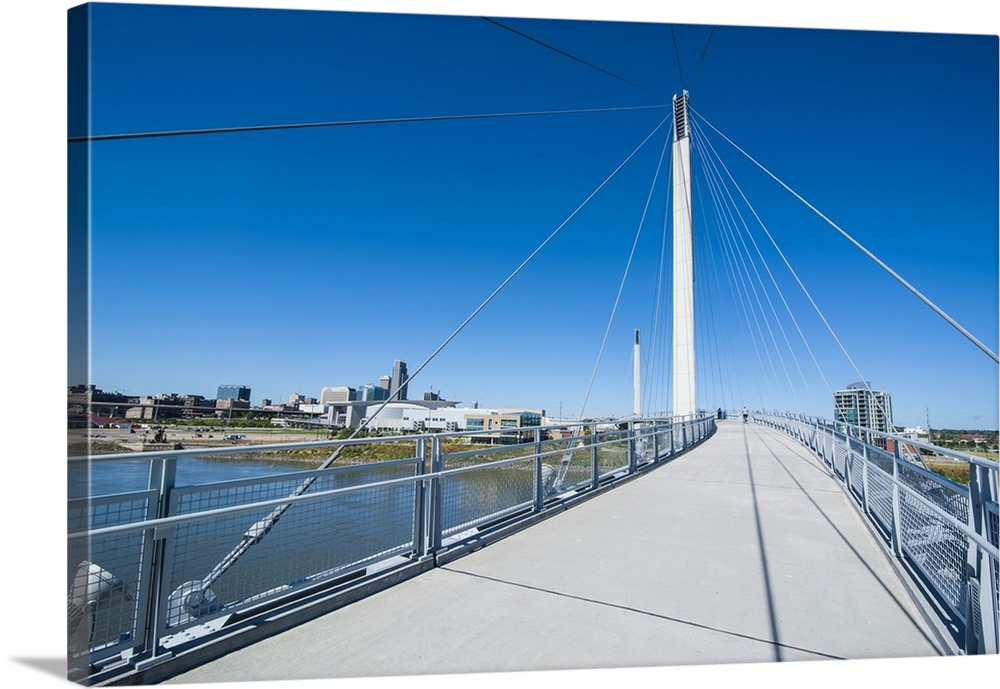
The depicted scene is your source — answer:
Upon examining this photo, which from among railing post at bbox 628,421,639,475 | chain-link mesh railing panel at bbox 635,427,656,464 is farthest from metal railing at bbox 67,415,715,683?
chain-link mesh railing panel at bbox 635,427,656,464

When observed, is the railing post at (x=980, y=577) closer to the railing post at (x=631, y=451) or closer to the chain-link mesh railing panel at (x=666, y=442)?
the railing post at (x=631, y=451)

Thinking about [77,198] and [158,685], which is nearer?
[158,685]

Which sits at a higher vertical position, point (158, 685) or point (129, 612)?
point (129, 612)

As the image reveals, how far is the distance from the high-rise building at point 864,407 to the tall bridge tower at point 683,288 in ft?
24.1

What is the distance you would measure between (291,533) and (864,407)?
9654 mm

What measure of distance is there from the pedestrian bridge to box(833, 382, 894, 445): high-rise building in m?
3.78

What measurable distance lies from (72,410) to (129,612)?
45.5 inches

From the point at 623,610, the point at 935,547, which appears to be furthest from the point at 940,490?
the point at 623,610

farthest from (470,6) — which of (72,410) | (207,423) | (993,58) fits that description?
(207,423)

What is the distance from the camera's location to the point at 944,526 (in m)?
3.28

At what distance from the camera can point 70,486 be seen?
8.42ft

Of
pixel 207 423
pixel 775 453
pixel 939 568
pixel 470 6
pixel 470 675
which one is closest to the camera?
pixel 470 675

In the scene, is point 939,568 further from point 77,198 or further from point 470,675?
point 77,198

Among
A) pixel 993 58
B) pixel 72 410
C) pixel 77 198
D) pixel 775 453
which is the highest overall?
pixel 993 58
